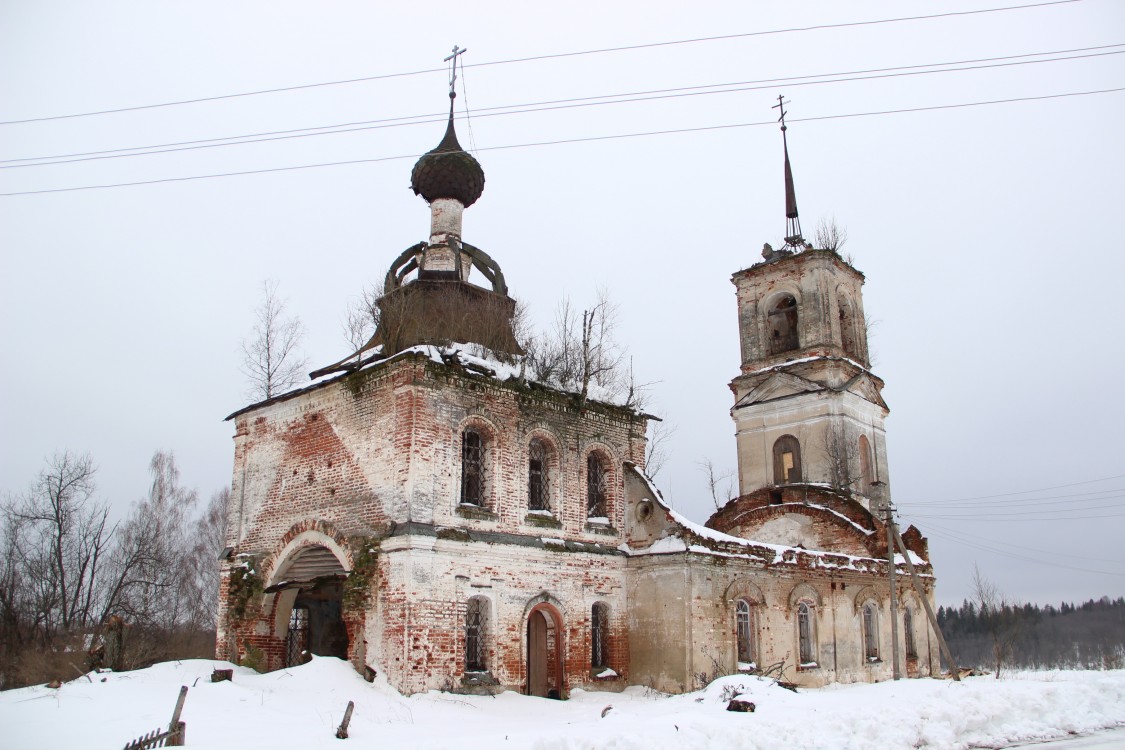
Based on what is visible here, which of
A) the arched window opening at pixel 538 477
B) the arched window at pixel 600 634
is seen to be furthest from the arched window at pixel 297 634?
the arched window at pixel 600 634

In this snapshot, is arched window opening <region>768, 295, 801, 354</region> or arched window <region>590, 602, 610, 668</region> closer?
arched window <region>590, 602, 610, 668</region>

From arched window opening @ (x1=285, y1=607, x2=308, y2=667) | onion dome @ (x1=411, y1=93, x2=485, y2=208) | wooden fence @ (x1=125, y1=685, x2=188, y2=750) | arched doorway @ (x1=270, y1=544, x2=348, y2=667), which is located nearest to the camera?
wooden fence @ (x1=125, y1=685, x2=188, y2=750)

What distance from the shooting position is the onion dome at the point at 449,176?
18.0 m

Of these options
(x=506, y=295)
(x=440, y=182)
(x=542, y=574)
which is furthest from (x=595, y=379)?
(x=542, y=574)

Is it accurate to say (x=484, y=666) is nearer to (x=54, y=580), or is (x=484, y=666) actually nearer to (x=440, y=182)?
(x=440, y=182)

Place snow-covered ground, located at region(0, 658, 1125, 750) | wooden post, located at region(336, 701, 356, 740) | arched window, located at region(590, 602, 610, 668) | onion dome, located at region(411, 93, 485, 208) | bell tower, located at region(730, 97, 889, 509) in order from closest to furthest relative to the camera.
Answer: snow-covered ground, located at region(0, 658, 1125, 750), wooden post, located at region(336, 701, 356, 740), arched window, located at region(590, 602, 610, 668), onion dome, located at region(411, 93, 485, 208), bell tower, located at region(730, 97, 889, 509)

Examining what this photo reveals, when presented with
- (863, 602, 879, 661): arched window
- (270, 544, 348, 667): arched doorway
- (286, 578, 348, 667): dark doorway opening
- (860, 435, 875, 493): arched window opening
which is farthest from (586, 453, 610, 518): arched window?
(860, 435, 875, 493): arched window opening

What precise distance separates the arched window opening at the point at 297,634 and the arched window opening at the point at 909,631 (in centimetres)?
1408

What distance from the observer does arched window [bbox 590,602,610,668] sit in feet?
50.5

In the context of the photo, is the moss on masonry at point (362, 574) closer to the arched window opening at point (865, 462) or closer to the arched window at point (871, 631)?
the arched window at point (871, 631)

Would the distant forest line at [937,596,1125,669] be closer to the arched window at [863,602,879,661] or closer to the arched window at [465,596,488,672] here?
the arched window at [863,602,879,661]

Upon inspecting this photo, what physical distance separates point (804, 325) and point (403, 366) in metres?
17.5

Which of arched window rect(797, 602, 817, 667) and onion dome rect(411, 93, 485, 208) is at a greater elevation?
onion dome rect(411, 93, 485, 208)

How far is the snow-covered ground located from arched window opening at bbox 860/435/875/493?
13.3 m
